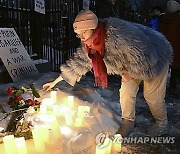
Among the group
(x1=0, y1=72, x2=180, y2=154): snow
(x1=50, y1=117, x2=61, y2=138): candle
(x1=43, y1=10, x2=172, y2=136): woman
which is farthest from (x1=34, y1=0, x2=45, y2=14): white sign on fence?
(x1=50, y1=117, x2=61, y2=138): candle

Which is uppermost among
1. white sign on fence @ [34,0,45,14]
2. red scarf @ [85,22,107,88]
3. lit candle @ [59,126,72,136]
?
white sign on fence @ [34,0,45,14]

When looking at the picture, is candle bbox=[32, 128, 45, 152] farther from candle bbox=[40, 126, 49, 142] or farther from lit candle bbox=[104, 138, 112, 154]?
lit candle bbox=[104, 138, 112, 154]

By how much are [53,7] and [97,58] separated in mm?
5338

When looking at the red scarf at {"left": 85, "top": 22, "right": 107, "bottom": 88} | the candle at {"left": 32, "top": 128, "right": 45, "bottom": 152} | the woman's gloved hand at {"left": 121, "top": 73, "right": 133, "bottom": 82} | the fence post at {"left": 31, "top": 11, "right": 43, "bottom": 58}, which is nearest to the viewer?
the candle at {"left": 32, "top": 128, "right": 45, "bottom": 152}

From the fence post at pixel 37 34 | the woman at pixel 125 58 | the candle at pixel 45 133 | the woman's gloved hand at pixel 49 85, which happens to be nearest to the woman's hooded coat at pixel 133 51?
the woman at pixel 125 58

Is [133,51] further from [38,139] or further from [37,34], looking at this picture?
[37,34]

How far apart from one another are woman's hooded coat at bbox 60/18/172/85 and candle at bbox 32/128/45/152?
121 centimetres

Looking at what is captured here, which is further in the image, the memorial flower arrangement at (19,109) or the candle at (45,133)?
the memorial flower arrangement at (19,109)

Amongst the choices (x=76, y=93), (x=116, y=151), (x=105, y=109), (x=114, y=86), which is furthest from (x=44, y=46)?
(x=116, y=151)

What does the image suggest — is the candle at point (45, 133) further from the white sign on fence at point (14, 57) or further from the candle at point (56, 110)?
the white sign on fence at point (14, 57)

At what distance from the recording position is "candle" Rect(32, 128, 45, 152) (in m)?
3.21

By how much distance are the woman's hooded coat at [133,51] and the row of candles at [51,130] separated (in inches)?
29.0

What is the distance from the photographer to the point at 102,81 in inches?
154

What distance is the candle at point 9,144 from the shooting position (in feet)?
9.72
